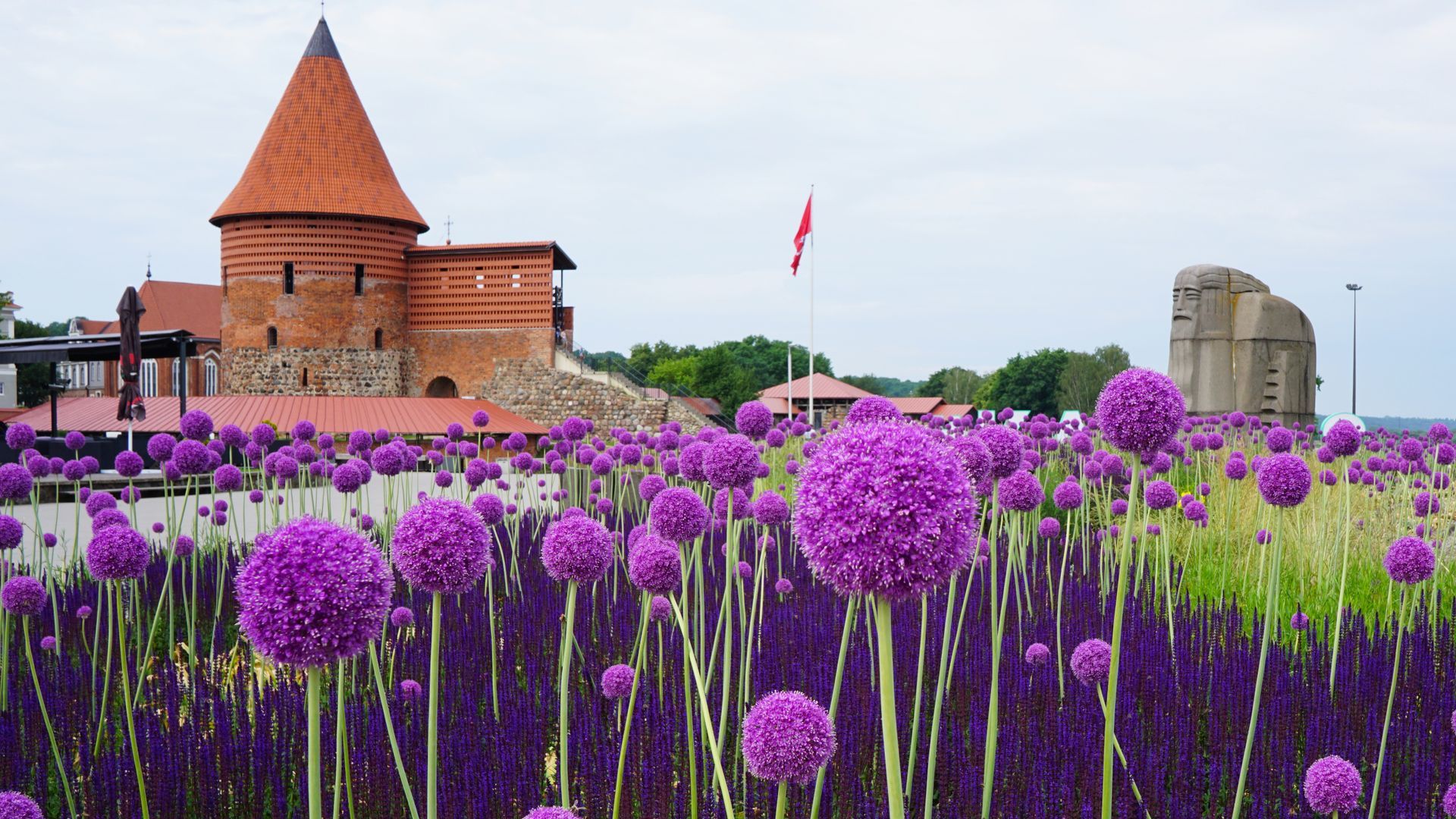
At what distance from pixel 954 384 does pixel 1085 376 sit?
27.0 meters

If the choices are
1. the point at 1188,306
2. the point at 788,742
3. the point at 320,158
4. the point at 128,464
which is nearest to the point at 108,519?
the point at 128,464

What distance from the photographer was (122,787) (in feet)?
11.5

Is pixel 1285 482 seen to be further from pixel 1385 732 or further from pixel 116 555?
pixel 116 555

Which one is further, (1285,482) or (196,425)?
(196,425)

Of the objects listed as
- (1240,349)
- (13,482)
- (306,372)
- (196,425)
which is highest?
(1240,349)

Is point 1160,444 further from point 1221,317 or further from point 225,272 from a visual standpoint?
point 225,272

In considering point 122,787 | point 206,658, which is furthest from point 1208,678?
point 206,658

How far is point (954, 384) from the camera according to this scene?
9506 centimetres

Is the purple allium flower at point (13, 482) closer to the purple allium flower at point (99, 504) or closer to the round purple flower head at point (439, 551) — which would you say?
the purple allium flower at point (99, 504)

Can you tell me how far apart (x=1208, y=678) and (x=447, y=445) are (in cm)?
622

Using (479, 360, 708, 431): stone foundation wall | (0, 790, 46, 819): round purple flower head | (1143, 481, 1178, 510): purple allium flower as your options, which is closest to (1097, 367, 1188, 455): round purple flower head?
(1143, 481, 1178, 510): purple allium flower

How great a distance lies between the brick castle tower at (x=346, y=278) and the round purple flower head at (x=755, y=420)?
31800 mm

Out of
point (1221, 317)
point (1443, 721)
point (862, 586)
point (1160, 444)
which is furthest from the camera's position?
point (1221, 317)

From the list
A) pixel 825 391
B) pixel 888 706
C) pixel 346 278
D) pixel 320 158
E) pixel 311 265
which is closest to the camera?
pixel 888 706
